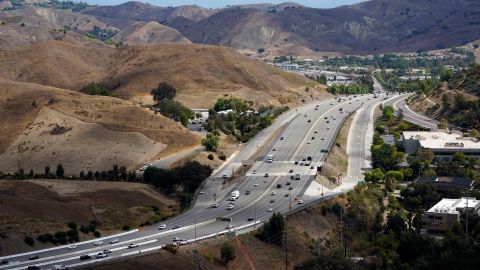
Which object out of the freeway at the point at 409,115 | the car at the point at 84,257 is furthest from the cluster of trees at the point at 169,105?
the car at the point at 84,257

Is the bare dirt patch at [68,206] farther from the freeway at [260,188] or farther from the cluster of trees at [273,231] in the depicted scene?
the cluster of trees at [273,231]

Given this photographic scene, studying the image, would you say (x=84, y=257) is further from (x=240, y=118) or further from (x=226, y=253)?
(x=240, y=118)

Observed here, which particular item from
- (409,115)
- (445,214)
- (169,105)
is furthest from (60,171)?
(409,115)

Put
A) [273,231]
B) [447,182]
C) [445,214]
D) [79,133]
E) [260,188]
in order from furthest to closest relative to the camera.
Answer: [79,133] < [447,182] < [260,188] < [445,214] < [273,231]

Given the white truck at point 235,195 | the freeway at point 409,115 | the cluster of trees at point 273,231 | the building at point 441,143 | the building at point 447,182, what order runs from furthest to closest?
the freeway at point 409,115 < the building at point 441,143 < the building at point 447,182 < the white truck at point 235,195 < the cluster of trees at point 273,231

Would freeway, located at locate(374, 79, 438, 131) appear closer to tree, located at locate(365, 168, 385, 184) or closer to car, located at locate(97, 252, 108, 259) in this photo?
tree, located at locate(365, 168, 385, 184)
